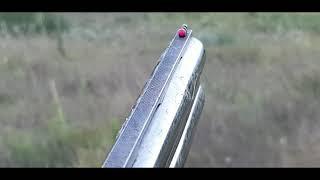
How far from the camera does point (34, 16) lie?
5609 mm

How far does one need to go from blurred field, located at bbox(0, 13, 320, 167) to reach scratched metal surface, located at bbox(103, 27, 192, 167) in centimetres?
272

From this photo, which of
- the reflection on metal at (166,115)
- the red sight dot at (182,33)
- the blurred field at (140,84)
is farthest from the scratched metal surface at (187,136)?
the blurred field at (140,84)

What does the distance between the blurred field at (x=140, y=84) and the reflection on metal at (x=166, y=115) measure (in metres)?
2.71

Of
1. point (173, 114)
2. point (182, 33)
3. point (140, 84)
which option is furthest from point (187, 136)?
point (140, 84)

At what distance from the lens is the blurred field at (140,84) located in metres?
3.95

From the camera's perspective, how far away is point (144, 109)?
2.63 ft

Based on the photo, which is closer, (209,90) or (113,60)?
(209,90)

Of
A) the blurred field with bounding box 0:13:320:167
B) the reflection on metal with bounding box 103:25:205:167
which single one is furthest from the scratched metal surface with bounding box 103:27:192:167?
the blurred field with bounding box 0:13:320:167

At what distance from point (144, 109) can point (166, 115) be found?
1.3 inches

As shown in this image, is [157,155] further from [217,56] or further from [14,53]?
[14,53]

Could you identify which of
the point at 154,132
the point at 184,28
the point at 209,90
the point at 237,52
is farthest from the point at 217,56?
the point at 154,132

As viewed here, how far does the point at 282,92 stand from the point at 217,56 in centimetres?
69

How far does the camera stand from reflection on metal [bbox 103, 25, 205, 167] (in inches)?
27.0

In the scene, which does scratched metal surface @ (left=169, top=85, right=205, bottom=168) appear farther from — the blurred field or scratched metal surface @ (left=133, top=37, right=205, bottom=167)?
the blurred field
